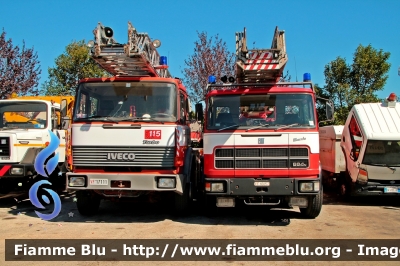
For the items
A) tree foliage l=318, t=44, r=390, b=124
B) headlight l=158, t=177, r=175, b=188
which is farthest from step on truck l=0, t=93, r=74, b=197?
tree foliage l=318, t=44, r=390, b=124

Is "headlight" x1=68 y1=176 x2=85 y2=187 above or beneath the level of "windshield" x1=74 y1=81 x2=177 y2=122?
beneath

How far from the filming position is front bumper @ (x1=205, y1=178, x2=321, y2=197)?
7742 millimetres

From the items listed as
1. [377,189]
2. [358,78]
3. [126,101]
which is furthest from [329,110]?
[358,78]

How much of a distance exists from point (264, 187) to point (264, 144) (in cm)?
82

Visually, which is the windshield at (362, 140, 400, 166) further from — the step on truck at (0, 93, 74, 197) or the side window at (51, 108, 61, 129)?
the side window at (51, 108, 61, 129)

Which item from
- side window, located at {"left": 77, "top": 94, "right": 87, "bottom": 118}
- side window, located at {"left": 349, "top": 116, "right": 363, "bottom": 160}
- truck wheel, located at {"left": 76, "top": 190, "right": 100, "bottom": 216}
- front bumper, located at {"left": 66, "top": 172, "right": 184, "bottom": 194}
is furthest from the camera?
side window, located at {"left": 349, "top": 116, "right": 363, "bottom": 160}

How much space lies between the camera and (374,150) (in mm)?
10578

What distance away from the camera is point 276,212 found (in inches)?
379

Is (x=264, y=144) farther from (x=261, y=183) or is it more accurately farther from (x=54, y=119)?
(x=54, y=119)

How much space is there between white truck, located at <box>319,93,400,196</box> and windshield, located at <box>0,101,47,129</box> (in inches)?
322

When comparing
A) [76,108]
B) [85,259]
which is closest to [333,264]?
[85,259]

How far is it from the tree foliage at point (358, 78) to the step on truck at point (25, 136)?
41.4ft

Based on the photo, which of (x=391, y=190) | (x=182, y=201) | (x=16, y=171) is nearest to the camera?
(x=182, y=201)

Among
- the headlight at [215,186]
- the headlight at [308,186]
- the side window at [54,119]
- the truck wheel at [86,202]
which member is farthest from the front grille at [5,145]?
the headlight at [308,186]
